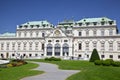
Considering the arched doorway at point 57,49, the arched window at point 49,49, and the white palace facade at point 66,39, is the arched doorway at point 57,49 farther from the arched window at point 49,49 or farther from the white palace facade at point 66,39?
the arched window at point 49,49

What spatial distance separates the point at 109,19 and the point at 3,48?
165 ft

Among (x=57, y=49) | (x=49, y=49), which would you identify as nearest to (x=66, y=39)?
(x=57, y=49)

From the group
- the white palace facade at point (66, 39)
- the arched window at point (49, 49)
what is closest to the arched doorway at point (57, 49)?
the white palace facade at point (66, 39)

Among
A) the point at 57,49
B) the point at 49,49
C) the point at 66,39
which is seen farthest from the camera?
the point at 49,49

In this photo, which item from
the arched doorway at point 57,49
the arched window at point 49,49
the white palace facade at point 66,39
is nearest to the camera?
the white palace facade at point 66,39

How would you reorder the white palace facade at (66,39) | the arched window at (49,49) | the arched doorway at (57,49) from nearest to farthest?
the white palace facade at (66,39)
the arched doorway at (57,49)
the arched window at (49,49)

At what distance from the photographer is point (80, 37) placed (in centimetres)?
8738

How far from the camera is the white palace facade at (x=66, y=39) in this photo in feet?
272

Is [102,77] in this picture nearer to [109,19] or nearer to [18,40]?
[109,19]

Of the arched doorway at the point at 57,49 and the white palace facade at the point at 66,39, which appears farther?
the arched doorway at the point at 57,49

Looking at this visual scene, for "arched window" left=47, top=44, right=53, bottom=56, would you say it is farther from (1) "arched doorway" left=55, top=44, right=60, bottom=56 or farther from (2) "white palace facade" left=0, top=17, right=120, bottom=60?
(1) "arched doorway" left=55, top=44, right=60, bottom=56

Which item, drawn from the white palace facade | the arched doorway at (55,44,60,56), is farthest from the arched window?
the arched doorway at (55,44,60,56)

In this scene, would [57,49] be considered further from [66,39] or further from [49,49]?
[66,39]

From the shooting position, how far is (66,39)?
87062 mm
